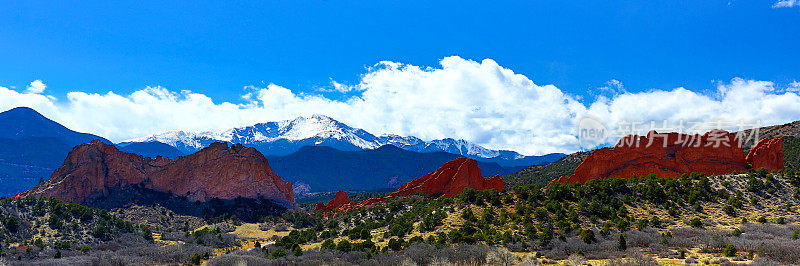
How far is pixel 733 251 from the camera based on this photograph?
2445 cm

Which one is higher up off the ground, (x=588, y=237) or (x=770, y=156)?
(x=770, y=156)

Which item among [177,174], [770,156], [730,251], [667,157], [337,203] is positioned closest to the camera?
[730,251]

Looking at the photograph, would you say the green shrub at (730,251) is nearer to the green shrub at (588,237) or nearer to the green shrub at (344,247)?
the green shrub at (588,237)

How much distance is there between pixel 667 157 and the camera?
212 feet

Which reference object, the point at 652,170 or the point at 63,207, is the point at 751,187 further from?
the point at 63,207

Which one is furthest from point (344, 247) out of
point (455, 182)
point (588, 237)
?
point (455, 182)

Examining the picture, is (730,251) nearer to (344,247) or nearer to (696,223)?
(696,223)

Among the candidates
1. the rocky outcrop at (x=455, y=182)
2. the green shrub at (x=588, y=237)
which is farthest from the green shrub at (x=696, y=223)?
the rocky outcrop at (x=455, y=182)

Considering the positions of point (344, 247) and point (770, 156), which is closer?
point (344, 247)

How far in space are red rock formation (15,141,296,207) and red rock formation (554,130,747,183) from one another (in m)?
67.9

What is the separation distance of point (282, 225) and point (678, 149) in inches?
2675

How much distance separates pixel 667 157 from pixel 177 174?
3854 inches

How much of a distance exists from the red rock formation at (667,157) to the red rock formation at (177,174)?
67922mm

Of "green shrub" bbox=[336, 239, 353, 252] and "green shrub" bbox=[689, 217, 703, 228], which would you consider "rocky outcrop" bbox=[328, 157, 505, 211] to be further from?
"green shrub" bbox=[336, 239, 353, 252]
